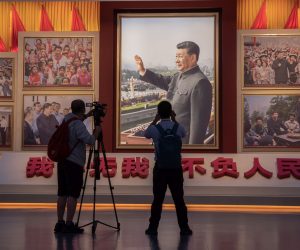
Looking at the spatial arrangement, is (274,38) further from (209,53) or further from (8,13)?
(8,13)

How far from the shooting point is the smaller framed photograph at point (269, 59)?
13.2m

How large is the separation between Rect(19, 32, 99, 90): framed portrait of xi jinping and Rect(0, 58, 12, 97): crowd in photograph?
40cm

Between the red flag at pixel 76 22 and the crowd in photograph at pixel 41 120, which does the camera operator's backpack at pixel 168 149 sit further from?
the red flag at pixel 76 22

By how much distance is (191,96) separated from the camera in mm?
13211

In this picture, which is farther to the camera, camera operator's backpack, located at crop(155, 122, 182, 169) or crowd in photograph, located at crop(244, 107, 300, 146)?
crowd in photograph, located at crop(244, 107, 300, 146)

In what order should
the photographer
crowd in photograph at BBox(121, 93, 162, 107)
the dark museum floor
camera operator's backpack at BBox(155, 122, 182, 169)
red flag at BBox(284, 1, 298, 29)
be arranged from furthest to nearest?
red flag at BBox(284, 1, 298, 29) < crowd in photograph at BBox(121, 93, 162, 107) < the photographer < camera operator's backpack at BBox(155, 122, 182, 169) < the dark museum floor

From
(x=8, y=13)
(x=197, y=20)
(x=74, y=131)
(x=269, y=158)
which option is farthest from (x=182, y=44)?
(x=74, y=131)

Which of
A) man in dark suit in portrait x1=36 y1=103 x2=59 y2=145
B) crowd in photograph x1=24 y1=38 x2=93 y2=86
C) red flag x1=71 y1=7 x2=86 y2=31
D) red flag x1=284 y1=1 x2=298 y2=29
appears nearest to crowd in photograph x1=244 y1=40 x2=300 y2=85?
red flag x1=284 y1=1 x2=298 y2=29

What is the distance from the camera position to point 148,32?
531 inches

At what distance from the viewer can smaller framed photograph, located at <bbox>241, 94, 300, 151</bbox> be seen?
13.1m

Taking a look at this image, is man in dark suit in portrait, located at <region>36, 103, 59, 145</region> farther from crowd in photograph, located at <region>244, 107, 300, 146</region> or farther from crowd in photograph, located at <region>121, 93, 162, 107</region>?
crowd in photograph, located at <region>244, 107, 300, 146</region>

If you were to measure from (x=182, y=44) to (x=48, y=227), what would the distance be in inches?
267

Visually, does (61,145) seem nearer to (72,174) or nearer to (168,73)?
(72,174)

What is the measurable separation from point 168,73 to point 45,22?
324 cm
